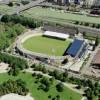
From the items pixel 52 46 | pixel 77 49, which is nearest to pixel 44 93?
pixel 77 49

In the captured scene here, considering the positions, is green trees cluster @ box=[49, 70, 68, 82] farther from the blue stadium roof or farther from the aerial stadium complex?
the blue stadium roof

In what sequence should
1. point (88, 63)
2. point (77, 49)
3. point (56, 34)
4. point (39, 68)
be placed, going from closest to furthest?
point (39, 68)
point (88, 63)
point (77, 49)
point (56, 34)

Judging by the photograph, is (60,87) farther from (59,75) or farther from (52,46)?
(52,46)

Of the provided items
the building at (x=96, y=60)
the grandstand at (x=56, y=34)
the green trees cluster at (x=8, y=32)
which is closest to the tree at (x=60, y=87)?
the building at (x=96, y=60)

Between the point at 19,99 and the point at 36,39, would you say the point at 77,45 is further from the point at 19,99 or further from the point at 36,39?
the point at 19,99

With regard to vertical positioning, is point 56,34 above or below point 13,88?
above

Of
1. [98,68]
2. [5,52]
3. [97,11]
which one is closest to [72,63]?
[98,68]

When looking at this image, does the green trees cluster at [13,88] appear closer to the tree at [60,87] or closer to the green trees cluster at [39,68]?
the tree at [60,87]
